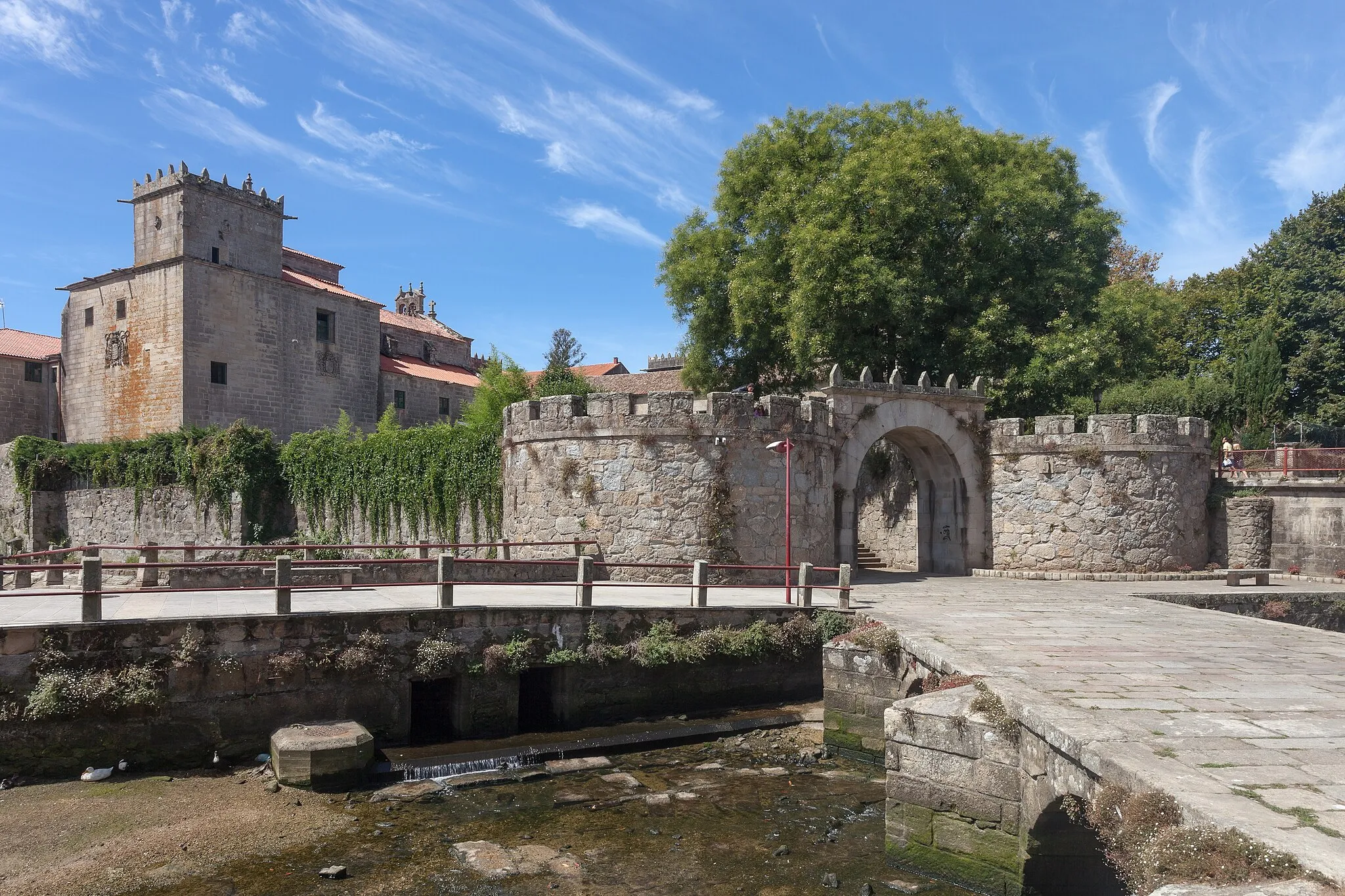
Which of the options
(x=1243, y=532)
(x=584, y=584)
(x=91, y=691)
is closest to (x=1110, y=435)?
(x=1243, y=532)

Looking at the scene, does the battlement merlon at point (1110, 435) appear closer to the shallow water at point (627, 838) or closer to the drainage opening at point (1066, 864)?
the shallow water at point (627, 838)

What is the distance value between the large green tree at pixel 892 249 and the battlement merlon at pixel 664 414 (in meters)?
5.02

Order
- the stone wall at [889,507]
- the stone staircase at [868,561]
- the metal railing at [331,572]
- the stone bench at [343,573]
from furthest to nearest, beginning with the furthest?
the stone wall at [889,507]
the stone staircase at [868,561]
the stone bench at [343,573]
the metal railing at [331,572]

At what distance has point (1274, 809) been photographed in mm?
4727

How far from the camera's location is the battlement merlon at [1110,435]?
65.9 feet

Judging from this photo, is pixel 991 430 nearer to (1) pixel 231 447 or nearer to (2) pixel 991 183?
(2) pixel 991 183

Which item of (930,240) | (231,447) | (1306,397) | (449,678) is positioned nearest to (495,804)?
(449,678)

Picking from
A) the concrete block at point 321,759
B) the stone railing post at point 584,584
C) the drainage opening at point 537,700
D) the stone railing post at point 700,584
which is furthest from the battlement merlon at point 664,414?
the concrete block at point 321,759

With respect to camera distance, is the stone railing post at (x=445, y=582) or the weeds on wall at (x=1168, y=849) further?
the stone railing post at (x=445, y=582)

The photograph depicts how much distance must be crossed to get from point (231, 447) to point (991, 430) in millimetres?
24422

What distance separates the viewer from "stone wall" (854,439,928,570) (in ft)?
80.7

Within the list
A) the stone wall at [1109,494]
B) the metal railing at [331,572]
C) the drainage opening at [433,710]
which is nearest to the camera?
the metal railing at [331,572]

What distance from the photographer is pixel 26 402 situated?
42.5 meters

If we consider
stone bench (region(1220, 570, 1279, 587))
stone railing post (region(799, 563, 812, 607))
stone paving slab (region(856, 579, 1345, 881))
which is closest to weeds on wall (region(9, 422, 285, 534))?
stone railing post (region(799, 563, 812, 607))
